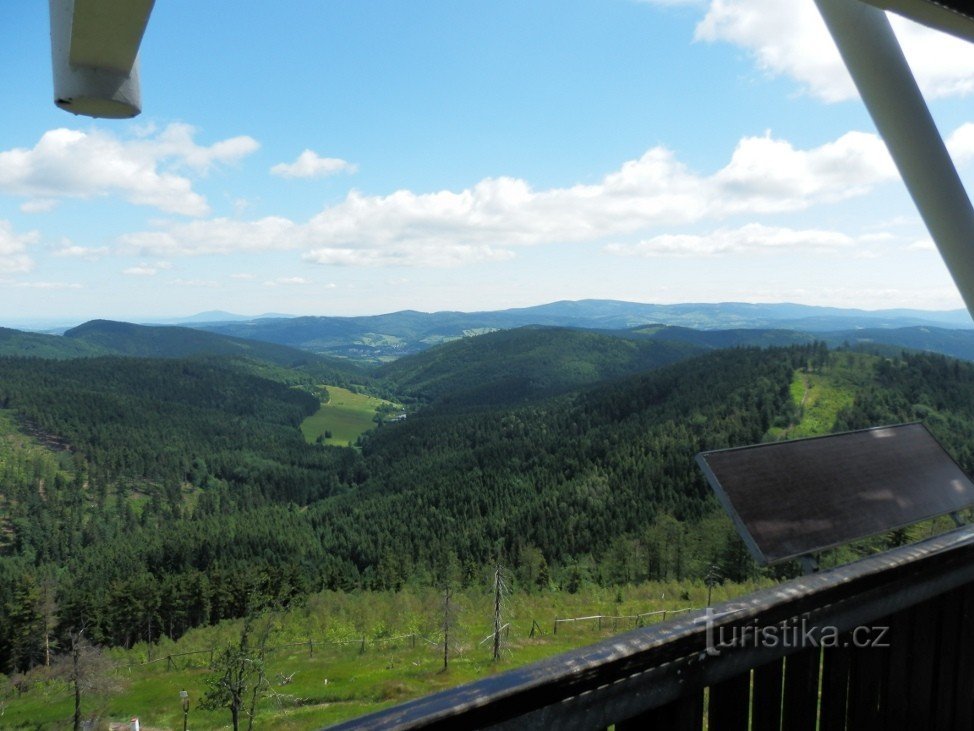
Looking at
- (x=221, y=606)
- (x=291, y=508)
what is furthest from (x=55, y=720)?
(x=291, y=508)

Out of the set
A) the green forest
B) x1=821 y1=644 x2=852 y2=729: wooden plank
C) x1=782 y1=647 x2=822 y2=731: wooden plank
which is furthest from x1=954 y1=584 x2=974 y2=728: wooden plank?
the green forest

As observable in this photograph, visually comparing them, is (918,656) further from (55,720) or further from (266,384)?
(266,384)

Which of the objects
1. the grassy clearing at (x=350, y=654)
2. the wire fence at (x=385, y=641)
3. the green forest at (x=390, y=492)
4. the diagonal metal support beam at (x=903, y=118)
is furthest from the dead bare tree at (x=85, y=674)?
the diagonal metal support beam at (x=903, y=118)

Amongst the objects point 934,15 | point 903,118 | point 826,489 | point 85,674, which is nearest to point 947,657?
point 826,489

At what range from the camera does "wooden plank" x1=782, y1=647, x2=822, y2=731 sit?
5.06 ft

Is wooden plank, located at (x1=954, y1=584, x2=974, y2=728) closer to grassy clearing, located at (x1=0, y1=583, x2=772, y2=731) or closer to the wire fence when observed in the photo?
grassy clearing, located at (x1=0, y1=583, x2=772, y2=731)

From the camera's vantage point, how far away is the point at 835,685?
5.65ft

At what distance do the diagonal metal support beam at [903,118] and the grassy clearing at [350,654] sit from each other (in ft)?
110

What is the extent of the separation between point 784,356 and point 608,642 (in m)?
118

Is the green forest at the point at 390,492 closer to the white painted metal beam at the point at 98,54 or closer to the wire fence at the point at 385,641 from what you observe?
the wire fence at the point at 385,641

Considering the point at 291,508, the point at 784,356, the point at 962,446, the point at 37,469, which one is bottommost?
the point at 291,508

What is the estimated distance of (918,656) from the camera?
1.91 m

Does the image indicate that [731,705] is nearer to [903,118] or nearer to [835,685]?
[835,685]

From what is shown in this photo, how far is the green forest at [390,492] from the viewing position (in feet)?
194
